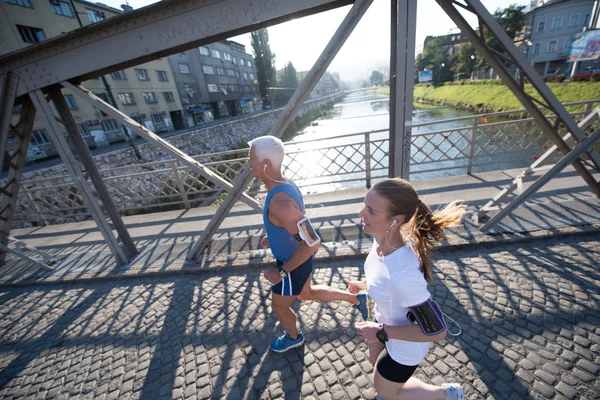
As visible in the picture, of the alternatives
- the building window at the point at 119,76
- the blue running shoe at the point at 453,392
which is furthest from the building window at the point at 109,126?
the blue running shoe at the point at 453,392

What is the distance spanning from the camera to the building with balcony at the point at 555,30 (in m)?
34.1

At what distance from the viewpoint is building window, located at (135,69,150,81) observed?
92.4ft

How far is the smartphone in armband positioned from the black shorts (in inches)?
17.6

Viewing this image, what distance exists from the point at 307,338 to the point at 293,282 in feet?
2.79

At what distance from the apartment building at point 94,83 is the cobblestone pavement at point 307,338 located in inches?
703

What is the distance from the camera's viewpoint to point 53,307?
12.1 feet

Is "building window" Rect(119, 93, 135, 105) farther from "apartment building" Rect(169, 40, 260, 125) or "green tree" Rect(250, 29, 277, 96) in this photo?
"green tree" Rect(250, 29, 277, 96)

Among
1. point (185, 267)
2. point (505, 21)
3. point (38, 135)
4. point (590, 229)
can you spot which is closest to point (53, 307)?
point (185, 267)

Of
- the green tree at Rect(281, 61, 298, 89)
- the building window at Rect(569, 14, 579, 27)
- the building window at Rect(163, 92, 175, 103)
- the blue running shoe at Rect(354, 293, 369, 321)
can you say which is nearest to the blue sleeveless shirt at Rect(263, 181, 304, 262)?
the blue running shoe at Rect(354, 293, 369, 321)

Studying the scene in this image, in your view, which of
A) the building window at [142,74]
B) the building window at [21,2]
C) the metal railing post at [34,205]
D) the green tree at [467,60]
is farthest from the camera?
the green tree at [467,60]

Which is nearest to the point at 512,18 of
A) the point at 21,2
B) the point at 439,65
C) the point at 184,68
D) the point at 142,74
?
the point at 439,65

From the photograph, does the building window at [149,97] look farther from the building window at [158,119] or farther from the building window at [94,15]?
the building window at [94,15]

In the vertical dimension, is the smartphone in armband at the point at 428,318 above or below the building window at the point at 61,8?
below

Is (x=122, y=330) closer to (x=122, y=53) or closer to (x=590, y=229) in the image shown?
(x=122, y=53)
